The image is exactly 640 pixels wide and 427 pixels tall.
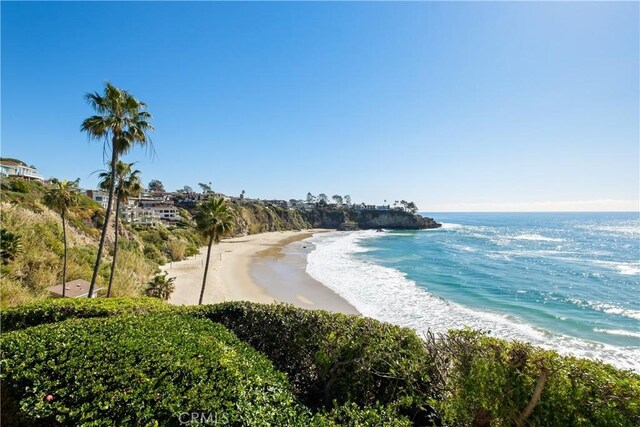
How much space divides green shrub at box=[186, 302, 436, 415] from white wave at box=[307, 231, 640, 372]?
8.50 metres

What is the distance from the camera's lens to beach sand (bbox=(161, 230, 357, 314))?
85.2ft

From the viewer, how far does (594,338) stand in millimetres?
19094

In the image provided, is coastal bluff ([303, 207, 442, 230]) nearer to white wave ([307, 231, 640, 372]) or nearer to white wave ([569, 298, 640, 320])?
white wave ([307, 231, 640, 372])

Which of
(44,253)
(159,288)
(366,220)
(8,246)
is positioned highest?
(8,246)

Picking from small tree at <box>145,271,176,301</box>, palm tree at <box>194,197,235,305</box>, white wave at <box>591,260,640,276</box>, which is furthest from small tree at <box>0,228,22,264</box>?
white wave at <box>591,260,640,276</box>

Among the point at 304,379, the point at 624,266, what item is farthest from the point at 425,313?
the point at 624,266

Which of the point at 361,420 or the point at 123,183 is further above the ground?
the point at 123,183

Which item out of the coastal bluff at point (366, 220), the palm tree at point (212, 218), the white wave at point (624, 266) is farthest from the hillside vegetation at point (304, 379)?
the coastal bluff at point (366, 220)

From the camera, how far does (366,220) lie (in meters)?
143

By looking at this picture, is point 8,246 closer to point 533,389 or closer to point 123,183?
point 123,183

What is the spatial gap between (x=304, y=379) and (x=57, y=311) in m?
9.04

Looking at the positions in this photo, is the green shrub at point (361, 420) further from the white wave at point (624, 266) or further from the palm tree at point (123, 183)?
the white wave at point (624, 266)

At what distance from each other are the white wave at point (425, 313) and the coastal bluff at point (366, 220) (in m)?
98.9

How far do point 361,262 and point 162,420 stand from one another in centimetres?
4320
